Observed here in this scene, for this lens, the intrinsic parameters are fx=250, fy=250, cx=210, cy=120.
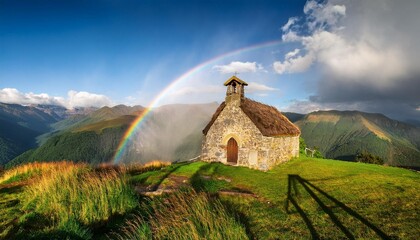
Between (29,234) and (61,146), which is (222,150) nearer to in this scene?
(29,234)

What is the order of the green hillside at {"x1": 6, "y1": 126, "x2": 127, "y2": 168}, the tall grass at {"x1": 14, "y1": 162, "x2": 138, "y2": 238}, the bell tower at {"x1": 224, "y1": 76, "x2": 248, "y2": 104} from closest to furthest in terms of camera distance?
the tall grass at {"x1": 14, "y1": 162, "x2": 138, "y2": 238} → the bell tower at {"x1": 224, "y1": 76, "x2": 248, "y2": 104} → the green hillside at {"x1": 6, "y1": 126, "x2": 127, "y2": 168}

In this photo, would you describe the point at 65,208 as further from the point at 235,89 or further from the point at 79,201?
the point at 235,89

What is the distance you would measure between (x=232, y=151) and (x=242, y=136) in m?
1.65

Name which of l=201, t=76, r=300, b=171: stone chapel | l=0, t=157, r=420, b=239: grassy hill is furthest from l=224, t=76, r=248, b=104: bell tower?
l=0, t=157, r=420, b=239: grassy hill

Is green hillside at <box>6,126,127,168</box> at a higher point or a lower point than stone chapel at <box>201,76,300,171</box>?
lower

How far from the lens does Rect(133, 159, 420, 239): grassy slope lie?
7.66 meters

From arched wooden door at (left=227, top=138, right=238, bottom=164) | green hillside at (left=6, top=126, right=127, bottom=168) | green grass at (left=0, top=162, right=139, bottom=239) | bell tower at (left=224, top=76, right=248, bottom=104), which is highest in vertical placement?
bell tower at (left=224, top=76, right=248, bottom=104)

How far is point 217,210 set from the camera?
6973mm

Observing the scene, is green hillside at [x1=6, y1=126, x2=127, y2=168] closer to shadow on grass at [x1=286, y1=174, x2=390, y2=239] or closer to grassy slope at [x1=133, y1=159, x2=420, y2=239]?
grassy slope at [x1=133, y1=159, x2=420, y2=239]

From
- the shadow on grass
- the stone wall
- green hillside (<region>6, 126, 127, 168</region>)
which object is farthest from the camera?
green hillside (<region>6, 126, 127, 168</region>)

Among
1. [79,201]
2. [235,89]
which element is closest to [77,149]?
[235,89]

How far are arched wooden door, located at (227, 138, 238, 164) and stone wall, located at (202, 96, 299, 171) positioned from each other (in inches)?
12.9

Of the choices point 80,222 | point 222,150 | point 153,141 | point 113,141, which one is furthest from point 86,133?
point 80,222

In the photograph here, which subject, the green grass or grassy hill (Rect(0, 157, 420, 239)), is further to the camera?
the green grass
